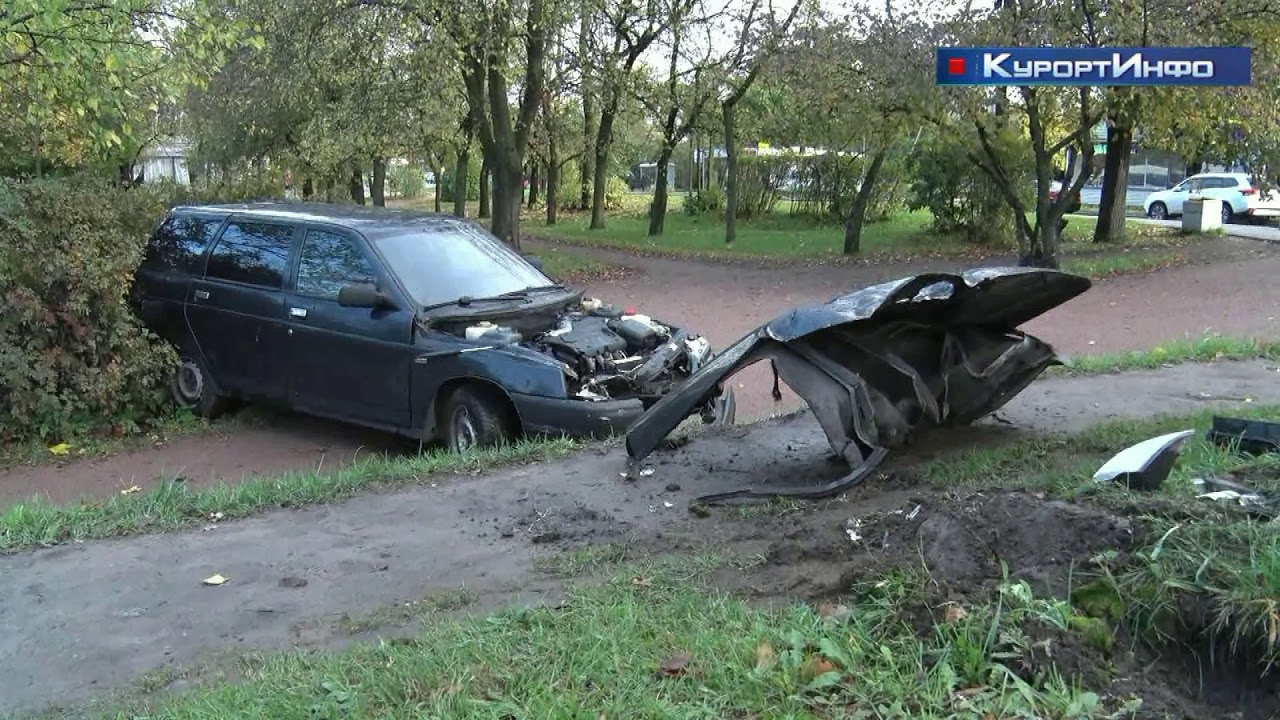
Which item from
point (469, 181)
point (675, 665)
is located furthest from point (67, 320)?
point (469, 181)

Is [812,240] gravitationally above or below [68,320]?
above

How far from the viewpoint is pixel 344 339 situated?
8.19 meters

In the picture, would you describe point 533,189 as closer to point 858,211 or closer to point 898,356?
point 858,211

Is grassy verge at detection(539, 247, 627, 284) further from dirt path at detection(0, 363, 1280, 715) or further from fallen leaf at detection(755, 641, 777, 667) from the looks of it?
fallen leaf at detection(755, 641, 777, 667)

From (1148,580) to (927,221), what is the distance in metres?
26.9

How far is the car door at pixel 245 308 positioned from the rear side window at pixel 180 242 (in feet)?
0.64

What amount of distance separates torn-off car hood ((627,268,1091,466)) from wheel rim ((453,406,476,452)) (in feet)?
5.93

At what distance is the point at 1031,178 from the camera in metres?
23.5

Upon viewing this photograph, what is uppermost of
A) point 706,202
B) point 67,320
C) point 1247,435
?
point 706,202

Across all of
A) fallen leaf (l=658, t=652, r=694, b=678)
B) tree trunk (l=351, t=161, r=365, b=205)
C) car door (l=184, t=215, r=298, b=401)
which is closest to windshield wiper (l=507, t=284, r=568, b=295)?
car door (l=184, t=215, r=298, b=401)

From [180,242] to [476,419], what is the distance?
3768 millimetres

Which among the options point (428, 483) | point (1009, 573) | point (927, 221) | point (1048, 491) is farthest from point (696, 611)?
point (927, 221)

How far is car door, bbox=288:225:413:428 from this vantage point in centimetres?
791

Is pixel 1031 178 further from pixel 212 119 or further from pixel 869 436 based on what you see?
pixel 212 119
